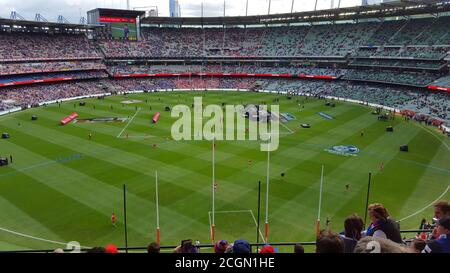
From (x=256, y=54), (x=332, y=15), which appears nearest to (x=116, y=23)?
(x=256, y=54)

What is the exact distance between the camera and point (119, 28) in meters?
127

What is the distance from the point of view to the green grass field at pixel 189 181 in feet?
89.0

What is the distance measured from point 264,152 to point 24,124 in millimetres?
45112

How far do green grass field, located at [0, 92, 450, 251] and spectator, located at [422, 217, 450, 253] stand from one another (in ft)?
64.0

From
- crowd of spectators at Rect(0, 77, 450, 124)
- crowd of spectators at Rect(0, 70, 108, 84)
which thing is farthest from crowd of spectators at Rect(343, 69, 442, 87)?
crowd of spectators at Rect(0, 70, 108, 84)

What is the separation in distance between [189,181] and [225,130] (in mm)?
22974

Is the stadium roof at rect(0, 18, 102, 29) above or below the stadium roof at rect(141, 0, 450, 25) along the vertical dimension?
below

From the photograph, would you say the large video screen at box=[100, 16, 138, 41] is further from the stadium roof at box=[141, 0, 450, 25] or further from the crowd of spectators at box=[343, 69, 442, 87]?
the crowd of spectators at box=[343, 69, 442, 87]

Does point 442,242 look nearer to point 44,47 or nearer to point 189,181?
point 189,181

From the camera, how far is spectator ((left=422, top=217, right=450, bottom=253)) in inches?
261

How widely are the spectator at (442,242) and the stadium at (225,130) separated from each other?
62mm

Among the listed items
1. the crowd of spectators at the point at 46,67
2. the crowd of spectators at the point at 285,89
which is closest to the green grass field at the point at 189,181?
the crowd of spectators at the point at 285,89

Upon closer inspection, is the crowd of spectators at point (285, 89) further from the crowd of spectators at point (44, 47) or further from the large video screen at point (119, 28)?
the large video screen at point (119, 28)
